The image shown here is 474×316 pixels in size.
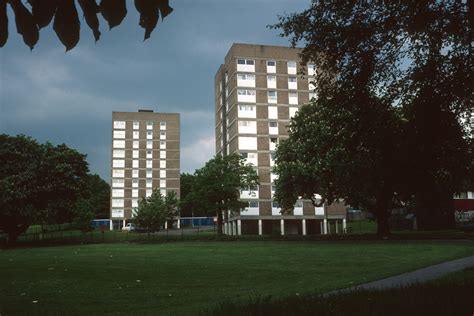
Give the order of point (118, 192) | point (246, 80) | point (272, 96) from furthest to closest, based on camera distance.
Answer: point (118, 192) < point (272, 96) < point (246, 80)

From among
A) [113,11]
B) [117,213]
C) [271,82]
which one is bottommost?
[113,11]

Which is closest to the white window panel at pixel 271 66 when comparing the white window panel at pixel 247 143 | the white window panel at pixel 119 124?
the white window panel at pixel 247 143

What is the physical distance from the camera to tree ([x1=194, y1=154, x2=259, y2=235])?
5594cm

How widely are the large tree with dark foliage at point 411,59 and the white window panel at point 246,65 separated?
56.5 meters

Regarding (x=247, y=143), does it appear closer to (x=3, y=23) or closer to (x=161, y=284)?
(x=161, y=284)

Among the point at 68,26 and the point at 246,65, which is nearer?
the point at 68,26

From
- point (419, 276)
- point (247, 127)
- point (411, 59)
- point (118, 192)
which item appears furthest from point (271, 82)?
point (419, 276)

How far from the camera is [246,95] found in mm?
73750

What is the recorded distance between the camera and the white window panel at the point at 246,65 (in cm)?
7400

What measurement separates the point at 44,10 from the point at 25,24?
20 centimetres

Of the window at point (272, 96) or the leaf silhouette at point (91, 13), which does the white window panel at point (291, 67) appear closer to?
the window at point (272, 96)

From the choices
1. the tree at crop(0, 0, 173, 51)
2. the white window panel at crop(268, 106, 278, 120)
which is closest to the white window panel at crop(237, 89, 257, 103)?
the white window panel at crop(268, 106, 278, 120)

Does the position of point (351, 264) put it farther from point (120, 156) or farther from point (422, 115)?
point (120, 156)

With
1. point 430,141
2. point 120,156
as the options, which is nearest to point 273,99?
point 120,156
